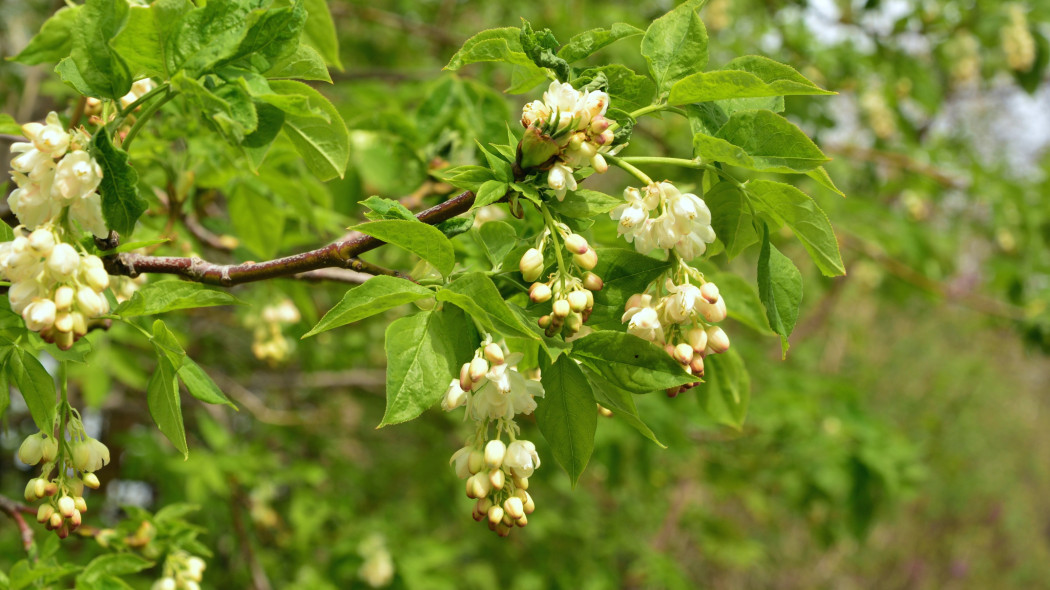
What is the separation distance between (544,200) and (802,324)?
7.40 metres

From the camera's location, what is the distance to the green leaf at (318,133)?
1.32m

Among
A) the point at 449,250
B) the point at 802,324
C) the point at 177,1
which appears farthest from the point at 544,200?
the point at 802,324

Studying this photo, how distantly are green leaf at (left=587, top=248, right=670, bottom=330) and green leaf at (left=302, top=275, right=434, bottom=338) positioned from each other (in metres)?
0.33

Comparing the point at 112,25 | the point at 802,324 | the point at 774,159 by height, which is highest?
the point at 112,25

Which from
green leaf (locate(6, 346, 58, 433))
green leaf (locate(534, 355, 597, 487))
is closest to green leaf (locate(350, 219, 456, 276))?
green leaf (locate(534, 355, 597, 487))

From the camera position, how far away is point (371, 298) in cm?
121

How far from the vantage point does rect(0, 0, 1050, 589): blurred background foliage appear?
2725 millimetres

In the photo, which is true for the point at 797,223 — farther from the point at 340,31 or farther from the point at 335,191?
the point at 340,31

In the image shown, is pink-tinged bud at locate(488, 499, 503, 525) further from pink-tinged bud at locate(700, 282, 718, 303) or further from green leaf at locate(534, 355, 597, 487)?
pink-tinged bud at locate(700, 282, 718, 303)

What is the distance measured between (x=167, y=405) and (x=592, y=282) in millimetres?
820

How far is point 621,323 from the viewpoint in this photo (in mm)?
1354

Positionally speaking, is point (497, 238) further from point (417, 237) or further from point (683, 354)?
point (683, 354)

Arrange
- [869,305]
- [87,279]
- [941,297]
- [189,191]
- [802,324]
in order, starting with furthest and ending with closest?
1. [869,305]
2. [802,324]
3. [941,297]
4. [189,191]
5. [87,279]

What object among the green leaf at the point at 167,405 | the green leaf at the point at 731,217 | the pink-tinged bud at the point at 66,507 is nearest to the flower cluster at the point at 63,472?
the pink-tinged bud at the point at 66,507
